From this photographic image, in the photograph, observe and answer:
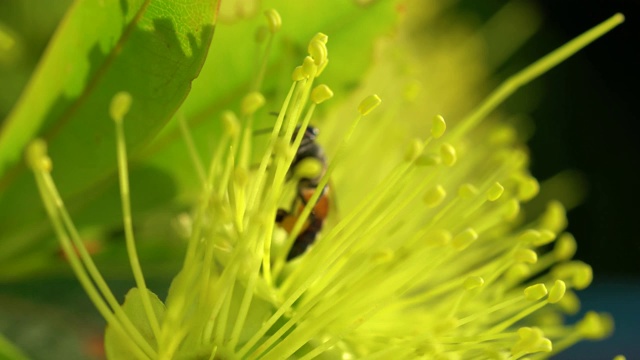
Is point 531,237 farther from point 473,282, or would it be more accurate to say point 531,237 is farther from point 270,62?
point 270,62

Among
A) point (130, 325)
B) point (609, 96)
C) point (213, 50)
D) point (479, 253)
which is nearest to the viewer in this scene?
point (130, 325)

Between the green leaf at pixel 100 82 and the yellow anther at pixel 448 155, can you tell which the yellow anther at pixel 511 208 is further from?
the green leaf at pixel 100 82

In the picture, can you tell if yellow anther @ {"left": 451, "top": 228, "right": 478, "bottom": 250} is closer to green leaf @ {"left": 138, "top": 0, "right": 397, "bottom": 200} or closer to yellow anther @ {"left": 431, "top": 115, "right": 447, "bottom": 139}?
yellow anther @ {"left": 431, "top": 115, "right": 447, "bottom": 139}

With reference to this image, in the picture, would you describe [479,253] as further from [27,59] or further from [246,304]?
[27,59]

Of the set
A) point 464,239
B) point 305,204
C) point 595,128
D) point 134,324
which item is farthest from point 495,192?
point 595,128

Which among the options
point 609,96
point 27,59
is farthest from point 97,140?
point 609,96
